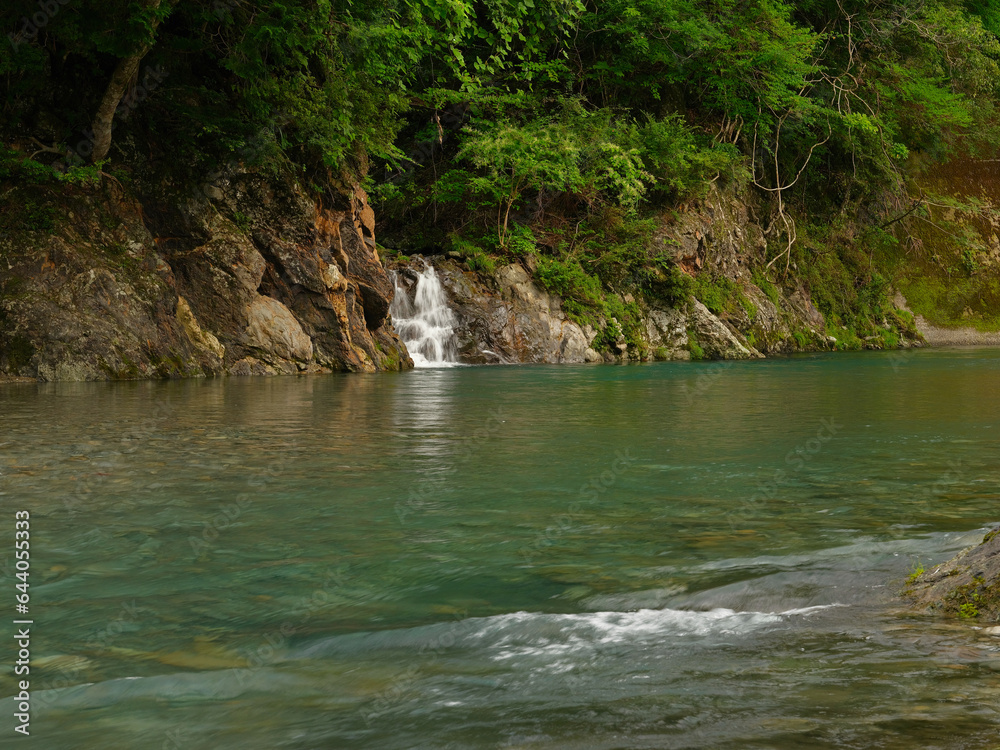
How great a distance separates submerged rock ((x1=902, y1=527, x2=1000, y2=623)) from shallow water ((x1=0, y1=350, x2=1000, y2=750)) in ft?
0.34

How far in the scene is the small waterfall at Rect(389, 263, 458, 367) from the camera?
919 inches

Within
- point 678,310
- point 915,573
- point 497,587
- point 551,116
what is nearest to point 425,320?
point 551,116

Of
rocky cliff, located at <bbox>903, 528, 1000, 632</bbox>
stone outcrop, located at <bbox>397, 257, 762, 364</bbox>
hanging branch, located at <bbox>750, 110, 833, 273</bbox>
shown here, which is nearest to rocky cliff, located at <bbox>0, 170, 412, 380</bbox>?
stone outcrop, located at <bbox>397, 257, 762, 364</bbox>

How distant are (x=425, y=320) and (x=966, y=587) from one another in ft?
69.6

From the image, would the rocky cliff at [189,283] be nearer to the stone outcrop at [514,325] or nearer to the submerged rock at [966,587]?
the stone outcrop at [514,325]

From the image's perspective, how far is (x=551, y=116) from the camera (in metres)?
27.0

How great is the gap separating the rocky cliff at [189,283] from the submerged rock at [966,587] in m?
14.0

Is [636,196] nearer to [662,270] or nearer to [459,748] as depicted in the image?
[662,270]

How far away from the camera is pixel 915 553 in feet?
12.4

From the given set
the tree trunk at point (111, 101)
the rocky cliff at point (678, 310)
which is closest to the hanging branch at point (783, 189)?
the rocky cliff at point (678, 310)

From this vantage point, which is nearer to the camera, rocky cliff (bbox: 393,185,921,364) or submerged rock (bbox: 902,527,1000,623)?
submerged rock (bbox: 902,527,1000,623)

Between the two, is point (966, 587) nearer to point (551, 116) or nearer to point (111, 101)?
point (111, 101)

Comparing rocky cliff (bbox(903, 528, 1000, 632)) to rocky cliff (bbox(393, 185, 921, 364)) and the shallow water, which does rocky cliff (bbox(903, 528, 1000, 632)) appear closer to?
the shallow water

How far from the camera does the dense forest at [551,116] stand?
52.3ft
